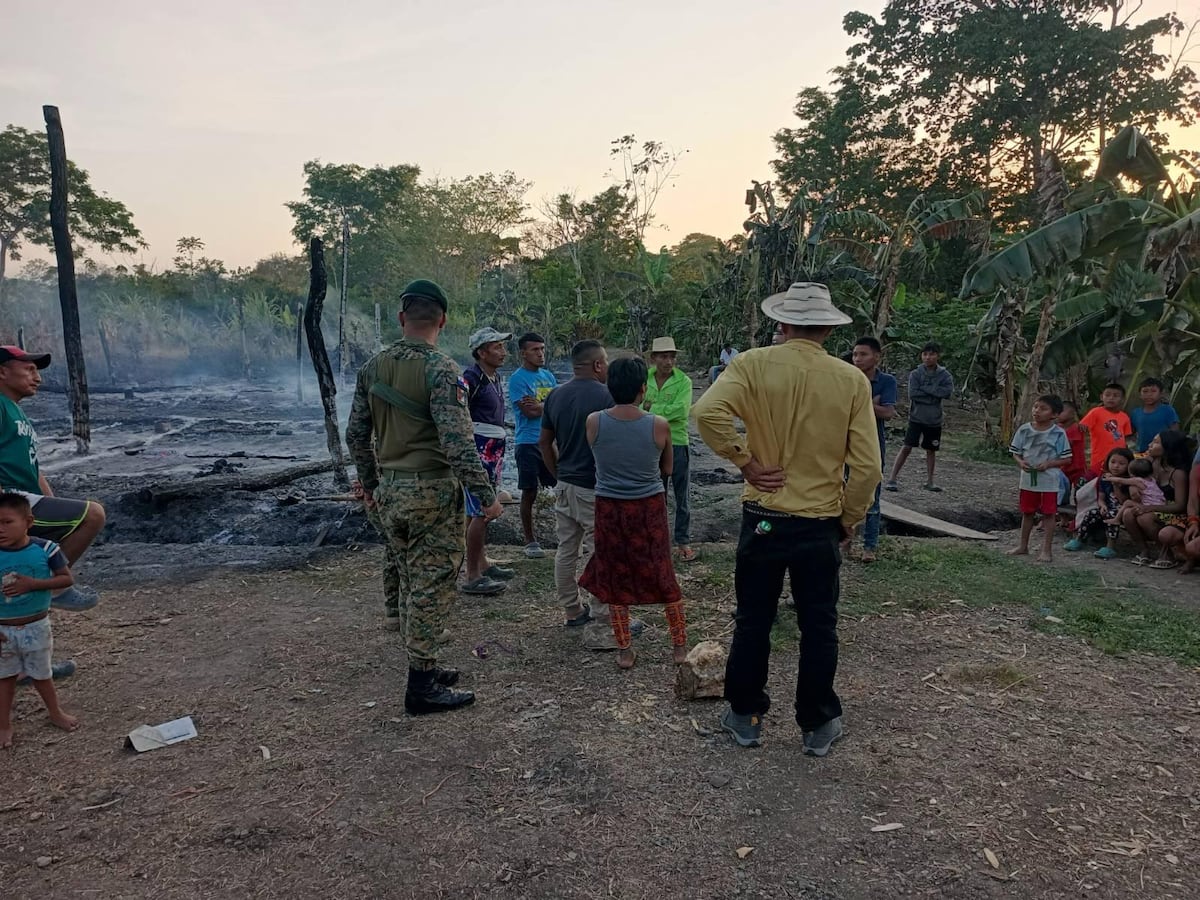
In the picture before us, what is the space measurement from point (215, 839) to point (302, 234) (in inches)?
1576

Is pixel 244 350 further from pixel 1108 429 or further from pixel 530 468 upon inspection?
pixel 1108 429

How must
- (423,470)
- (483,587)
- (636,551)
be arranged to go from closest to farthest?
(423,470)
(636,551)
(483,587)

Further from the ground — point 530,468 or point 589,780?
point 530,468

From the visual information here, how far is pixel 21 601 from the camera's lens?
10.7ft

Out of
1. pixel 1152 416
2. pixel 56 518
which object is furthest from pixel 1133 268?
pixel 56 518

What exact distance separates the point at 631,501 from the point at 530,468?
2.35m

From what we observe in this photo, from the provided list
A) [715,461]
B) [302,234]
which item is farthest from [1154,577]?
[302,234]

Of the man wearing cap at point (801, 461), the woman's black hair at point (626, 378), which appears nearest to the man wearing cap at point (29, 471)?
the woman's black hair at point (626, 378)

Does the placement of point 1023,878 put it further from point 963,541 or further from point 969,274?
point 969,274

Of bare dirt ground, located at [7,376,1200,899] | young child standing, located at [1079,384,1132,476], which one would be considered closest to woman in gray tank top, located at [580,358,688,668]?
bare dirt ground, located at [7,376,1200,899]

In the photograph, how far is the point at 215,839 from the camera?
2.69m

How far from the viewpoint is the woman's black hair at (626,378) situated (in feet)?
12.3

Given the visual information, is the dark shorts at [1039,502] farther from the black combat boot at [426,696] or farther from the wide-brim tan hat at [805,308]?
the black combat boot at [426,696]

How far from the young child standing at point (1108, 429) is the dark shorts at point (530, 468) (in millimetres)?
5365
